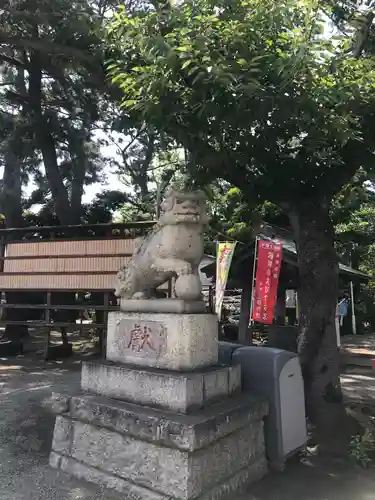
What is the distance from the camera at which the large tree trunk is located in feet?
18.4

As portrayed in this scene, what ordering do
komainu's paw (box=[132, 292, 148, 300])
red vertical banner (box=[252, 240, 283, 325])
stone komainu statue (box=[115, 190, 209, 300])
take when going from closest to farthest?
stone komainu statue (box=[115, 190, 209, 300]), komainu's paw (box=[132, 292, 148, 300]), red vertical banner (box=[252, 240, 283, 325])

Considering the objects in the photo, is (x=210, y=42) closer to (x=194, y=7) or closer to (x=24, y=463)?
(x=194, y=7)

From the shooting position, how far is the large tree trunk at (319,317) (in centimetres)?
561

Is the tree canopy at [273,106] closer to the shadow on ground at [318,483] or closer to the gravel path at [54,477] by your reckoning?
the shadow on ground at [318,483]

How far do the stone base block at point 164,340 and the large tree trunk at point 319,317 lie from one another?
1999 mm

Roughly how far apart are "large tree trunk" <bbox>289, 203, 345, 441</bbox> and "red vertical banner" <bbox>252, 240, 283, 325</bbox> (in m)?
2.06

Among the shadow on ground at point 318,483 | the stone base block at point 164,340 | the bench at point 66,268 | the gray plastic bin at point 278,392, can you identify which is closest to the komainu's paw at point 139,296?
the stone base block at point 164,340

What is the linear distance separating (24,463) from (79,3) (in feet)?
23.8

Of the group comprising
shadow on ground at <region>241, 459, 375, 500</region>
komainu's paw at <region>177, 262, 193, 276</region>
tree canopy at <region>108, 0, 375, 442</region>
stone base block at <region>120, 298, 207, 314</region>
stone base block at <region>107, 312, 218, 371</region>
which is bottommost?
shadow on ground at <region>241, 459, 375, 500</region>

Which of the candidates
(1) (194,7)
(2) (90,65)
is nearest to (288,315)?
(2) (90,65)

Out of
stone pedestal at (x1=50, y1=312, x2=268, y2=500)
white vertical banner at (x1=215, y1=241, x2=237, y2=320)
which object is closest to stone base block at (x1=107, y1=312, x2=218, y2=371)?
stone pedestal at (x1=50, y1=312, x2=268, y2=500)

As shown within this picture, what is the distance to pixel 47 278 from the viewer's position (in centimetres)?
959

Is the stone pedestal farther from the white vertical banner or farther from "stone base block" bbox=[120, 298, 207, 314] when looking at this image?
the white vertical banner

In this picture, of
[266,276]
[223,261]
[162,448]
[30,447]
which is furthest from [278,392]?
[223,261]
